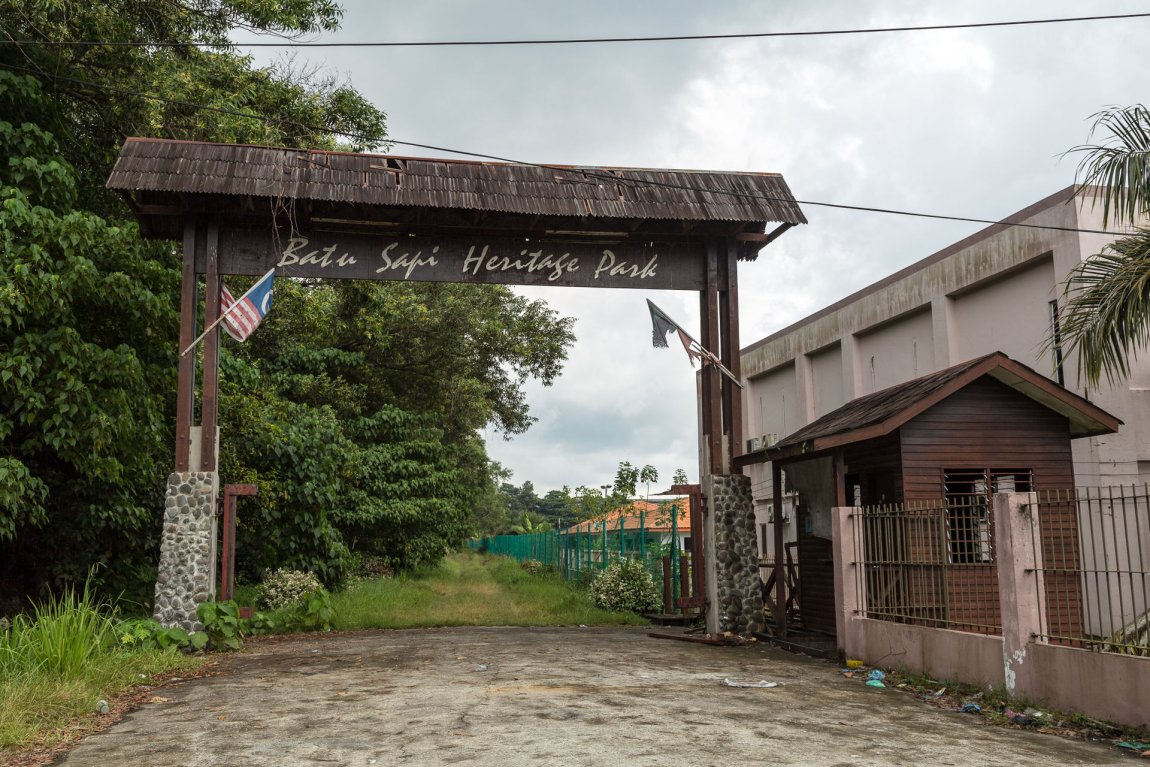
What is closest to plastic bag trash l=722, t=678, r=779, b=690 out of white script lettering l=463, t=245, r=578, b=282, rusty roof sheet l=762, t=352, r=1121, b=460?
rusty roof sheet l=762, t=352, r=1121, b=460

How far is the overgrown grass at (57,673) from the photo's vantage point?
24.7ft

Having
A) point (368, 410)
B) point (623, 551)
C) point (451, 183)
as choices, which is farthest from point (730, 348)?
point (368, 410)

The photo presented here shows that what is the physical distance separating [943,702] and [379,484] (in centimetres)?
1830

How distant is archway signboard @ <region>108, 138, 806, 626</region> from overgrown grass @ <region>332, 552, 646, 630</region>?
3.87 m

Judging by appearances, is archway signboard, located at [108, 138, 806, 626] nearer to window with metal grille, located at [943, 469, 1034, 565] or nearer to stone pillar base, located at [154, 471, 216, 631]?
stone pillar base, located at [154, 471, 216, 631]

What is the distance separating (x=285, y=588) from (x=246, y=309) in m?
7.26

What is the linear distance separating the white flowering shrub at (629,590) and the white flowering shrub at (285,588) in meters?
5.61

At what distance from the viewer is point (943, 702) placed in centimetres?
919

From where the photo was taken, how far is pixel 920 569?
10.8 meters

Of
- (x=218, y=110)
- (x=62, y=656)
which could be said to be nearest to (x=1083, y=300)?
(x=62, y=656)

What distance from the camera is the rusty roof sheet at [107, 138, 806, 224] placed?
1372 cm

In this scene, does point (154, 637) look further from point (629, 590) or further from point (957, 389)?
point (957, 389)

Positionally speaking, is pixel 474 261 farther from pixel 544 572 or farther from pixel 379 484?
pixel 544 572

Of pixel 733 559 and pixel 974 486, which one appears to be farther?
pixel 733 559
